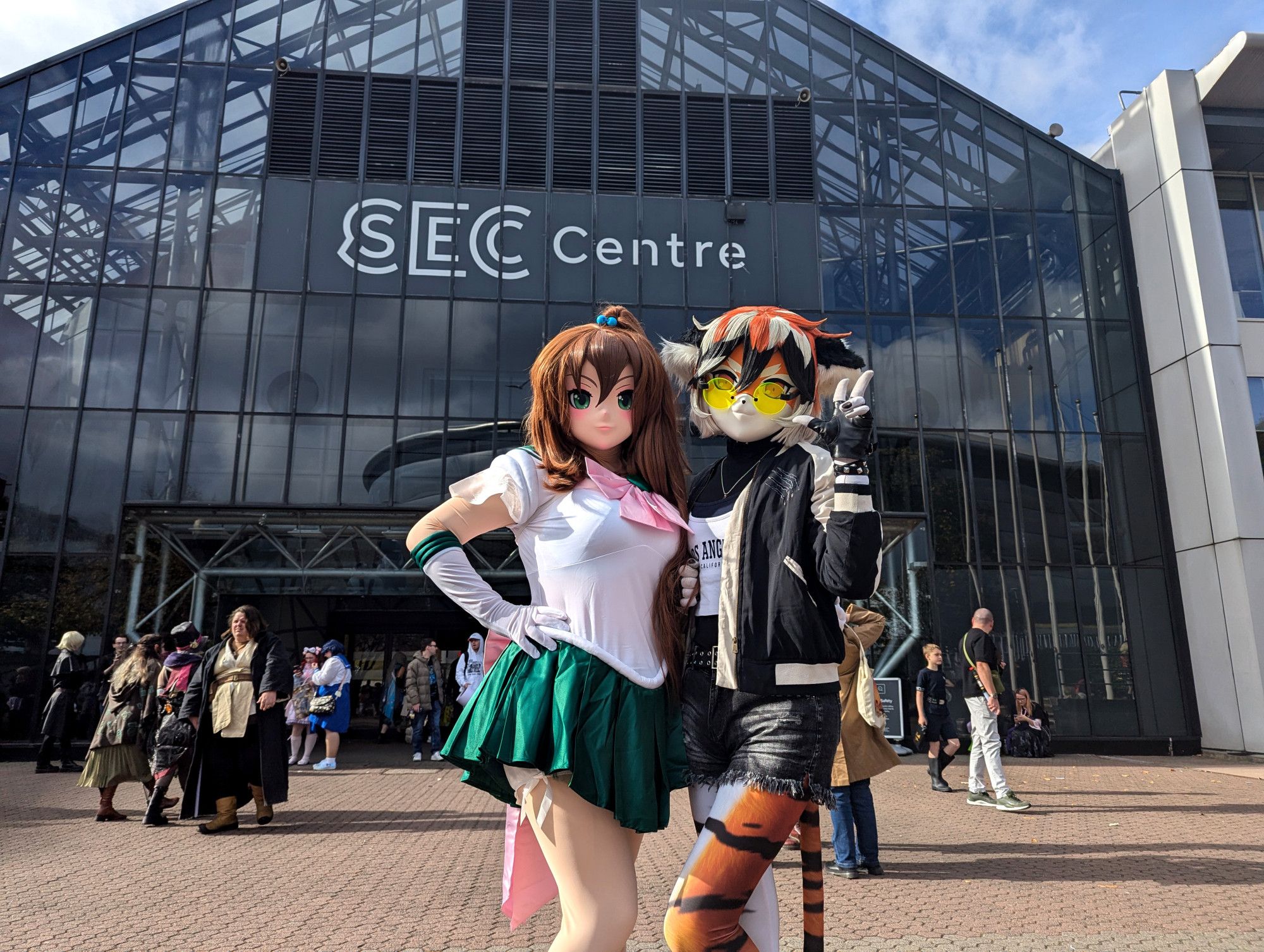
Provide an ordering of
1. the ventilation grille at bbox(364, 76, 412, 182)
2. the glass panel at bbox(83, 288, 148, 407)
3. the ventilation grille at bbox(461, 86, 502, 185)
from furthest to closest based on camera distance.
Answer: the ventilation grille at bbox(461, 86, 502, 185) < the ventilation grille at bbox(364, 76, 412, 182) < the glass panel at bbox(83, 288, 148, 407)

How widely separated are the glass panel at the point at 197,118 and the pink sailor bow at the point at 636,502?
15.8 meters

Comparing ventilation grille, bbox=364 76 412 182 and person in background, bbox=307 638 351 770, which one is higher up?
ventilation grille, bbox=364 76 412 182

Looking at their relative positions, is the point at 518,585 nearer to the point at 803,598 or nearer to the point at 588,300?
the point at 588,300

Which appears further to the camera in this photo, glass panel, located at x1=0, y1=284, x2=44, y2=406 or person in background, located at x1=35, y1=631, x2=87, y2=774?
glass panel, located at x1=0, y1=284, x2=44, y2=406

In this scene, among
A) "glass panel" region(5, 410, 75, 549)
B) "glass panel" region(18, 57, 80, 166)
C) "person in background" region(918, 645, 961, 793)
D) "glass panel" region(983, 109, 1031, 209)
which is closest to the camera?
"person in background" region(918, 645, 961, 793)

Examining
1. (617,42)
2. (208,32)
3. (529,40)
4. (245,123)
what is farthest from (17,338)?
(617,42)

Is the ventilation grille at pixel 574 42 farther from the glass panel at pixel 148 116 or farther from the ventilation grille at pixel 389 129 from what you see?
the glass panel at pixel 148 116

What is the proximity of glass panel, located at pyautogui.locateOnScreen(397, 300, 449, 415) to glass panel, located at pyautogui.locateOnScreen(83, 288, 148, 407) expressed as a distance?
4.23m

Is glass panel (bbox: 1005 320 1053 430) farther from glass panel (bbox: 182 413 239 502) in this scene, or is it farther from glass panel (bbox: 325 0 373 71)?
glass panel (bbox: 182 413 239 502)

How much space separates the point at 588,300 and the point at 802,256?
390cm

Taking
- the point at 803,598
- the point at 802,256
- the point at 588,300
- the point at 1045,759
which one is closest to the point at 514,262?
the point at 588,300

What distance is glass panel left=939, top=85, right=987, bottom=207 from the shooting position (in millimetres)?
16547

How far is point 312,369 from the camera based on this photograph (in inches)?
590

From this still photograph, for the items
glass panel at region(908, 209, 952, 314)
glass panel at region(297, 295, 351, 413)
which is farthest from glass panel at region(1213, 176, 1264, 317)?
glass panel at region(297, 295, 351, 413)
